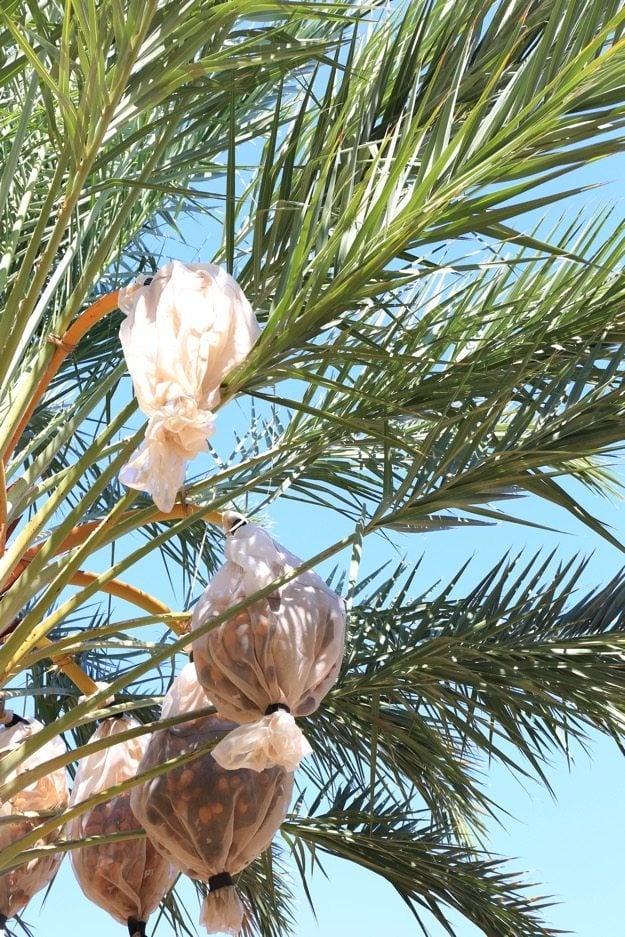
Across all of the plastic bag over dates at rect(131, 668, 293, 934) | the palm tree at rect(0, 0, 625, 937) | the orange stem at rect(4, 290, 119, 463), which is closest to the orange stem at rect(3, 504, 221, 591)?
the palm tree at rect(0, 0, 625, 937)

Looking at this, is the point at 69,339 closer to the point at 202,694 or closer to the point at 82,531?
the point at 82,531

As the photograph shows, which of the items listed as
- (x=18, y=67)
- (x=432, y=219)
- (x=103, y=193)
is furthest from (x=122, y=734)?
(x=103, y=193)

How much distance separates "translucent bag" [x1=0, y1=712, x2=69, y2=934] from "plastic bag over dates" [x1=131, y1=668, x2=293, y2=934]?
0.34 meters

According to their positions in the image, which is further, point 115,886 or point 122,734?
point 115,886

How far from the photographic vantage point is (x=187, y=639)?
206cm

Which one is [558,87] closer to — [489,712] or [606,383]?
[606,383]

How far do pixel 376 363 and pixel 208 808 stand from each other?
911mm

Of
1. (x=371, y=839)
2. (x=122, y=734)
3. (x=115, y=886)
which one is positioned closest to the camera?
(x=122, y=734)

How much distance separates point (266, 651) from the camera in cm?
203

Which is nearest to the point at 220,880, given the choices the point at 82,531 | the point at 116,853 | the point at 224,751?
the point at 116,853

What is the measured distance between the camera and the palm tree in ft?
6.66

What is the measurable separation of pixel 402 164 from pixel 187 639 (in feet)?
2.76

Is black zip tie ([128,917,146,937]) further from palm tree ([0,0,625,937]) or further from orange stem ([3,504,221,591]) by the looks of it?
orange stem ([3,504,221,591])

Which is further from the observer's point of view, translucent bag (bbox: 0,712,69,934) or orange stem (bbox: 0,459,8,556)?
translucent bag (bbox: 0,712,69,934)
